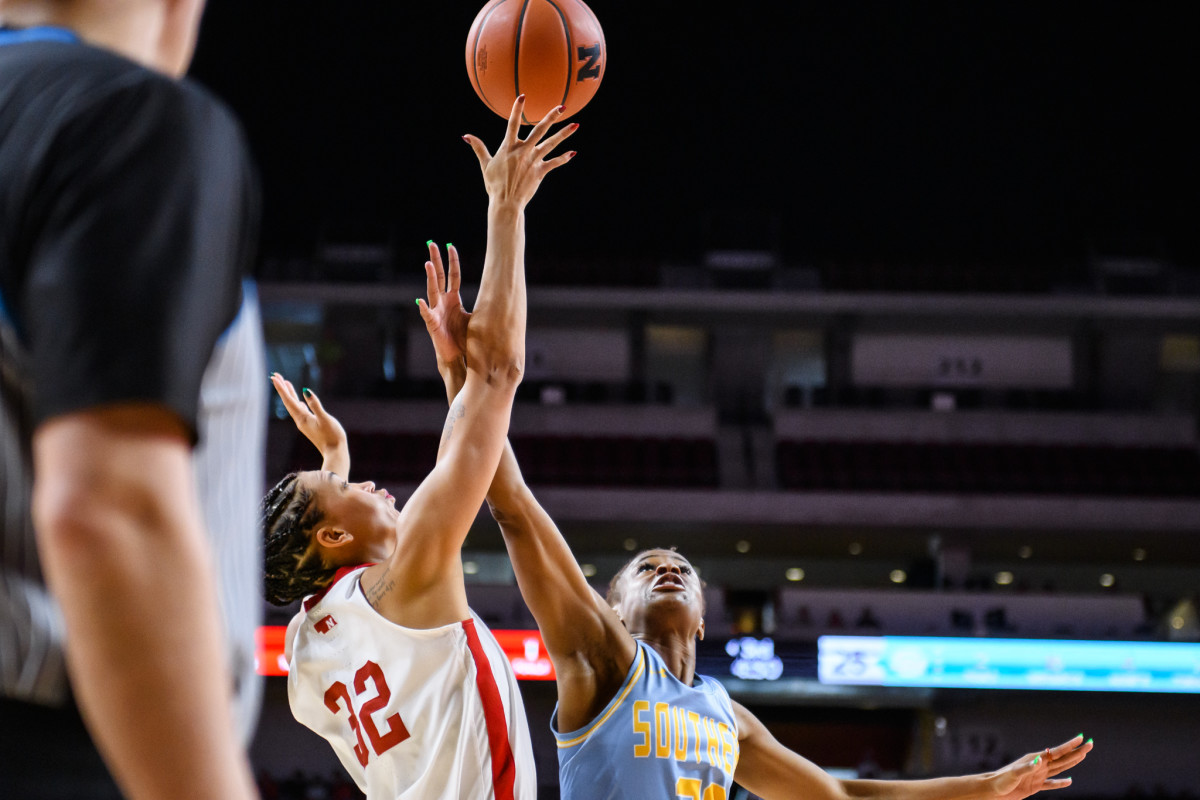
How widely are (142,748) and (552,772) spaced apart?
618 inches

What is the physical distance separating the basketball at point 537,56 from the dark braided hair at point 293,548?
1.67 meters

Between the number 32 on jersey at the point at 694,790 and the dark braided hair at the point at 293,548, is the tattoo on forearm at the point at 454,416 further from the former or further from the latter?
the number 32 on jersey at the point at 694,790

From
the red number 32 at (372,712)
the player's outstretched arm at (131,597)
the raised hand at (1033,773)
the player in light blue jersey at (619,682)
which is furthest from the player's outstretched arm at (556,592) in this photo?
the player's outstretched arm at (131,597)

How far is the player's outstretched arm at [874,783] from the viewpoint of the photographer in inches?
123

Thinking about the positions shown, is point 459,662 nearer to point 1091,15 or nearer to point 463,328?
point 463,328

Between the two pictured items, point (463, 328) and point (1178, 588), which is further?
point (1178, 588)

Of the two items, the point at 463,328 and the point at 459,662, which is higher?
the point at 463,328

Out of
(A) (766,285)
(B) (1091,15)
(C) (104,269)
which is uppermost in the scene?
(B) (1091,15)

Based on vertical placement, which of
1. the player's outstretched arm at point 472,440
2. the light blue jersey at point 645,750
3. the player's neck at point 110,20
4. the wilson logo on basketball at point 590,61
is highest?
the wilson logo on basketball at point 590,61

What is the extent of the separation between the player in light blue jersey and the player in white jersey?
10.3 inches

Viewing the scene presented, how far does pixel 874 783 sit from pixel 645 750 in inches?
39.9

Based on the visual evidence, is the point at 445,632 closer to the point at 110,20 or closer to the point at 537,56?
the point at 110,20

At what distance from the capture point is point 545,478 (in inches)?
659

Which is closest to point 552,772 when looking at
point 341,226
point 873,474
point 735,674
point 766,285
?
point 735,674
